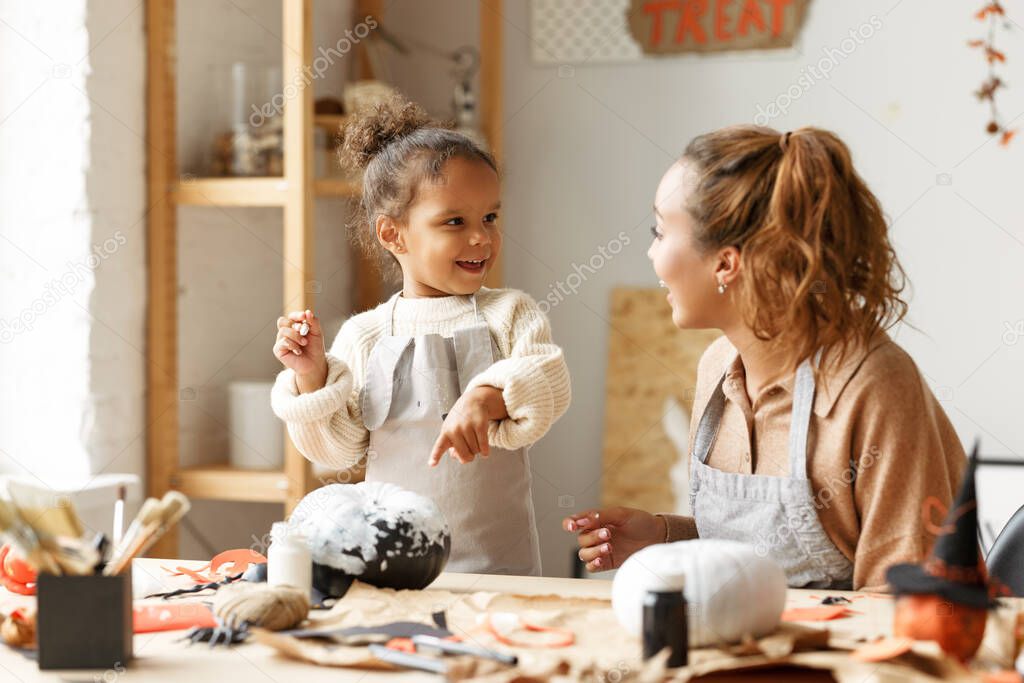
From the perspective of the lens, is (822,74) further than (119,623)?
Yes

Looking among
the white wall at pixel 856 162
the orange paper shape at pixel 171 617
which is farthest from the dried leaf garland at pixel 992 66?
the orange paper shape at pixel 171 617

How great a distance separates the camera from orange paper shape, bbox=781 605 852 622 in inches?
50.0

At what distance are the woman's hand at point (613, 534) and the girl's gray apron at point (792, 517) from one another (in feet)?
0.37

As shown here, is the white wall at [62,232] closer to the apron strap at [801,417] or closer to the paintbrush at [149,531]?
the paintbrush at [149,531]

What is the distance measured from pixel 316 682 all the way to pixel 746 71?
2557 mm

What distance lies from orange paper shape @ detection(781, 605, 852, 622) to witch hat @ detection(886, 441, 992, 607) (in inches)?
5.9

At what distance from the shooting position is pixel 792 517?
1505 millimetres

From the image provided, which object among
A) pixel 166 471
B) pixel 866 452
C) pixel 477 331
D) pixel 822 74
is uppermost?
pixel 822 74

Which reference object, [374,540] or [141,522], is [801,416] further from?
[141,522]

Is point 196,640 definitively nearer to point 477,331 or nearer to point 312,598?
point 312,598

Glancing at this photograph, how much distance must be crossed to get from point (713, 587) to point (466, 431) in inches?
19.7

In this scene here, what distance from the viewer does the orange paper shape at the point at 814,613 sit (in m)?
1.27

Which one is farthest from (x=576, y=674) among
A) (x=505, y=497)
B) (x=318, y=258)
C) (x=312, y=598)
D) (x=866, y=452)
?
(x=318, y=258)

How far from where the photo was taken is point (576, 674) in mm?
1099
